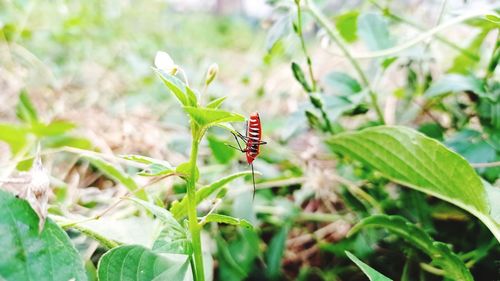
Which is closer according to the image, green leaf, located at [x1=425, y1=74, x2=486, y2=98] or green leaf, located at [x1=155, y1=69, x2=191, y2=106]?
green leaf, located at [x1=155, y1=69, x2=191, y2=106]

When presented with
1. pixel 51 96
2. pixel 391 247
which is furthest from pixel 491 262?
pixel 51 96

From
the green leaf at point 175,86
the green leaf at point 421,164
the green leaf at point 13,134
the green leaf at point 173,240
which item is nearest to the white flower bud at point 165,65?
the green leaf at point 175,86

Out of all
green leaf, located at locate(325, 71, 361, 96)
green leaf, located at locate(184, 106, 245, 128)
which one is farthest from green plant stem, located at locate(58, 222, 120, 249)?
green leaf, located at locate(325, 71, 361, 96)

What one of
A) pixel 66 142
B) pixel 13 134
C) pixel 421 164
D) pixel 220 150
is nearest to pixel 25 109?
pixel 66 142

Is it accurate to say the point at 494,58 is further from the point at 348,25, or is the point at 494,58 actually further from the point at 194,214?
the point at 194,214

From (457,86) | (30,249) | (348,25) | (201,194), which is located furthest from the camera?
(348,25)

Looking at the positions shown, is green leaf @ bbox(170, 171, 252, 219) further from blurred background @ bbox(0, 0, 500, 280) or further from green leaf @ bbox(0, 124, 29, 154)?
green leaf @ bbox(0, 124, 29, 154)

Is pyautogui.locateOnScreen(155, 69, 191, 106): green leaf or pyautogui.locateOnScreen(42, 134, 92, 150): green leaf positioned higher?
pyautogui.locateOnScreen(155, 69, 191, 106): green leaf
